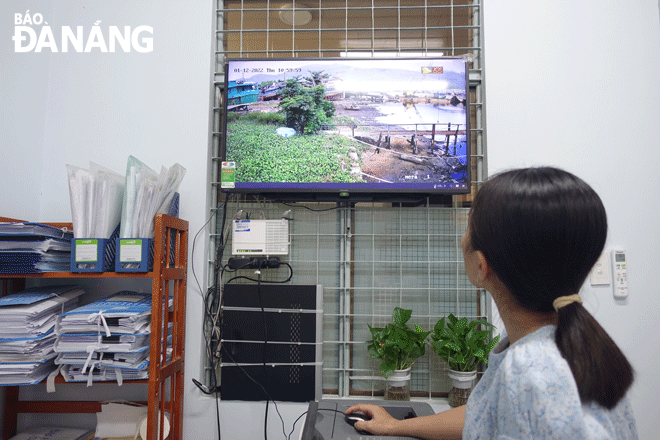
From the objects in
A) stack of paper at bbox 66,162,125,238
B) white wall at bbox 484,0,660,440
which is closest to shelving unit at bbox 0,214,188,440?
stack of paper at bbox 66,162,125,238

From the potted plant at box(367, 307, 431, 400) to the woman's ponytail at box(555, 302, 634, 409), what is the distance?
97cm

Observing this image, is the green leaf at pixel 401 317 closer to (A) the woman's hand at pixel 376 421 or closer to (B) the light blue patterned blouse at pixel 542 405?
(A) the woman's hand at pixel 376 421

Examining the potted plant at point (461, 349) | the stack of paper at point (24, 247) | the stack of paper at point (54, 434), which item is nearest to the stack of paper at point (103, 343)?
the stack of paper at point (24, 247)

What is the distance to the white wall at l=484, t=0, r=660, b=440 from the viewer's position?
5.66 ft

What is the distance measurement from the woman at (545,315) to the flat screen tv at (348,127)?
3.22 feet

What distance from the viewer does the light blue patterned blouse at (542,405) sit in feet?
1.80

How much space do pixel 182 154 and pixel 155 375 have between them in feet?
3.23

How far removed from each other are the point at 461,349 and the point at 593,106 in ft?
4.19

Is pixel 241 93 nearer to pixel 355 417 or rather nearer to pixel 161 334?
pixel 161 334

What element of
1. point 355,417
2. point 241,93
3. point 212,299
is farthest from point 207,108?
point 355,417

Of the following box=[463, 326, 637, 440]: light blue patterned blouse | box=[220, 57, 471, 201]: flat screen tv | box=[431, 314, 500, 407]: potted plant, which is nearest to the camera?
box=[463, 326, 637, 440]: light blue patterned blouse

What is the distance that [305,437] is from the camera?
864mm

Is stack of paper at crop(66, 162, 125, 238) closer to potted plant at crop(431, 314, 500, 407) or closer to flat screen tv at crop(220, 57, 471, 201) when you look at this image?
flat screen tv at crop(220, 57, 471, 201)

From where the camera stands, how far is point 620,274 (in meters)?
1.69
